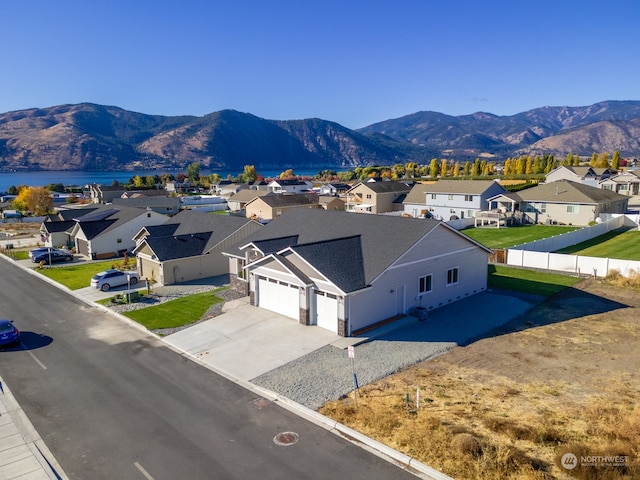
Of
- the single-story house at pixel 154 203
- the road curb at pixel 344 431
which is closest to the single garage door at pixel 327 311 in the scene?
the road curb at pixel 344 431

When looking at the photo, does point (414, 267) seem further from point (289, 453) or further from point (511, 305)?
point (289, 453)

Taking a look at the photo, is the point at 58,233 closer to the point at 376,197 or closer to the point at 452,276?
the point at 452,276

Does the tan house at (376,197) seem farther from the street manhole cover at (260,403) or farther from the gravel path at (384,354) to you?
the street manhole cover at (260,403)

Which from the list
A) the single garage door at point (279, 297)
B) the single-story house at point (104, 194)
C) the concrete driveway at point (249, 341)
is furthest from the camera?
the single-story house at point (104, 194)

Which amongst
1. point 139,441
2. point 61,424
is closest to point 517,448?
point 139,441

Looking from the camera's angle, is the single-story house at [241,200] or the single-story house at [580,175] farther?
the single-story house at [580,175]

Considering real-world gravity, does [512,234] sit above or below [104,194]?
below

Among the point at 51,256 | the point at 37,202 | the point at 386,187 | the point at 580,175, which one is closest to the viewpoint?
the point at 51,256

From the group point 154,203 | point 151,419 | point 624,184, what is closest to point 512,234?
point 624,184
